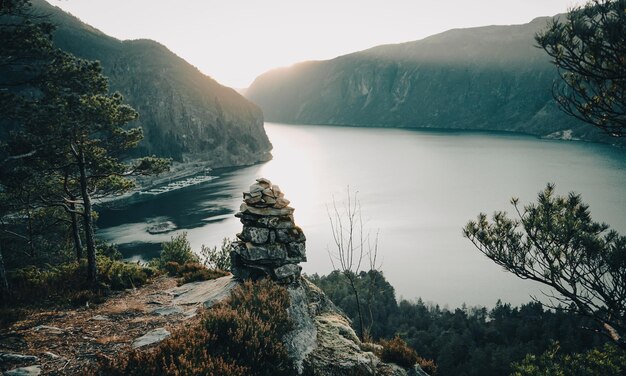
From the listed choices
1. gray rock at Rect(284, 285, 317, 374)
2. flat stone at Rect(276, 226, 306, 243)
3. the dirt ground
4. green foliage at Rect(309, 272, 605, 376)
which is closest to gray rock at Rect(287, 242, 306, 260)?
flat stone at Rect(276, 226, 306, 243)

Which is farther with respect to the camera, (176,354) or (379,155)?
(379,155)

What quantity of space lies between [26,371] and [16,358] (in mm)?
685

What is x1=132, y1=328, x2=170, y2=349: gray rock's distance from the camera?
8.38m

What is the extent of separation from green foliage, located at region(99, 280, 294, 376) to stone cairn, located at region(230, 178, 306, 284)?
1.23m

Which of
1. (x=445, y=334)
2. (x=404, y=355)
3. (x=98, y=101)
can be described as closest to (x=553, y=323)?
(x=445, y=334)

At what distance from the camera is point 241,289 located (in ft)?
34.0

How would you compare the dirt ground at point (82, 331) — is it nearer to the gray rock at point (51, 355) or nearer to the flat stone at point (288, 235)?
the gray rock at point (51, 355)

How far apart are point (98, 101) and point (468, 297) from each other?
60488 mm

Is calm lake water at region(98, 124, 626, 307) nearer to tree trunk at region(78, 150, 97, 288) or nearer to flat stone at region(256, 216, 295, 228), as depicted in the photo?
flat stone at region(256, 216, 295, 228)

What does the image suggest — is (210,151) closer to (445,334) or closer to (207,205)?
(207,205)

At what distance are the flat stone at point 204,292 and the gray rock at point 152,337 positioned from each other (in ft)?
5.57

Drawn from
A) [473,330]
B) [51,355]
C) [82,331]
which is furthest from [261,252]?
[473,330]

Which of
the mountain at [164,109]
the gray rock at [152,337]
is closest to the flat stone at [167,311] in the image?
the gray rock at [152,337]

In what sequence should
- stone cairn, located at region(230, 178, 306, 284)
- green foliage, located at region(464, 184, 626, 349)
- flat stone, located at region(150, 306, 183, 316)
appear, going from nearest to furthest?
green foliage, located at region(464, 184, 626, 349) → flat stone, located at region(150, 306, 183, 316) → stone cairn, located at region(230, 178, 306, 284)
